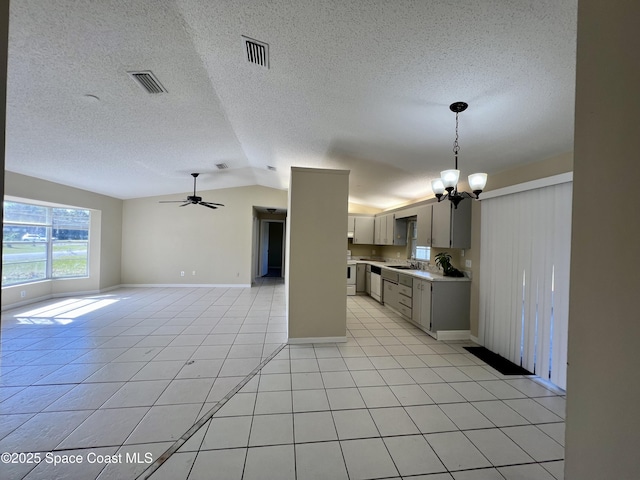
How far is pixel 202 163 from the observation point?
17.1 feet

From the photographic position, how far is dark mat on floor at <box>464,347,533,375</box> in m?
2.94

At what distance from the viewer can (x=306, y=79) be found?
7.69 feet

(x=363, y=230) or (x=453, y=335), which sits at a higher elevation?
(x=363, y=230)

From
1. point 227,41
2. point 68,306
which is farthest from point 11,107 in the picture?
point 68,306

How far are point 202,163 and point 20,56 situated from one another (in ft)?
10.2

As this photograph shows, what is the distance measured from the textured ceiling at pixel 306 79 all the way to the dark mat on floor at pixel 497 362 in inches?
95.4

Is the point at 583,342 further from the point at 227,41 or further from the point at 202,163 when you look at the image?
the point at 202,163

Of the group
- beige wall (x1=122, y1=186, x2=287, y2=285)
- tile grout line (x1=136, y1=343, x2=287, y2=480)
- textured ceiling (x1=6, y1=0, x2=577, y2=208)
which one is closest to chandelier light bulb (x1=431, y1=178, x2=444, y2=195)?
textured ceiling (x1=6, y1=0, x2=577, y2=208)

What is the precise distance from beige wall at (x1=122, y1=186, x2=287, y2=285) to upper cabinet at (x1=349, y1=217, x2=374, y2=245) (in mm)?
2207

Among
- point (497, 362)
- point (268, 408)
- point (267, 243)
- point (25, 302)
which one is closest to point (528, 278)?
point (497, 362)

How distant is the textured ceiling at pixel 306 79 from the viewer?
1646 mm

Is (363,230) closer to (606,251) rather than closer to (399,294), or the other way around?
(399,294)

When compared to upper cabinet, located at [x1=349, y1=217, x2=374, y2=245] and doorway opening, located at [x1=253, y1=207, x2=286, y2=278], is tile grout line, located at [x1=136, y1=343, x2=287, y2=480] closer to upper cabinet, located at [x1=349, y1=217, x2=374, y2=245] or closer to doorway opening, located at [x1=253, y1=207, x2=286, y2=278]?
upper cabinet, located at [x1=349, y1=217, x2=374, y2=245]

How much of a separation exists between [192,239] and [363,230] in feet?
15.9
